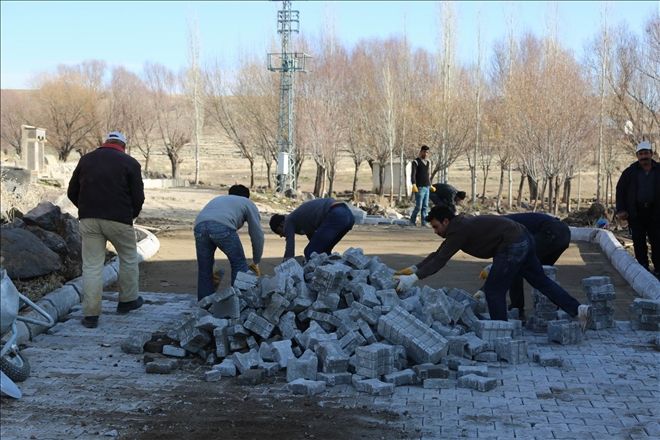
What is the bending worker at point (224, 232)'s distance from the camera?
8.30 metres

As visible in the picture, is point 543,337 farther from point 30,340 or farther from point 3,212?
point 3,212

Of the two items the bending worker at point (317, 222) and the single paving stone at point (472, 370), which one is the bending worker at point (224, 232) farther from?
the single paving stone at point (472, 370)

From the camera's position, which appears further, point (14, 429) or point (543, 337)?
point (543, 337)

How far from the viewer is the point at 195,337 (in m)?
7.11

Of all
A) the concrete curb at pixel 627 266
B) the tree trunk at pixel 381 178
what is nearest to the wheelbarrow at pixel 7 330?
the concrete curb at pixel 627 266

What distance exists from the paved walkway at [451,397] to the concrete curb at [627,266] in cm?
238

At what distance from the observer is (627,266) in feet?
38.5

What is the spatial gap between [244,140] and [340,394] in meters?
44.3

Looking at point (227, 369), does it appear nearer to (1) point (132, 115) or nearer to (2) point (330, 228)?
(2) point (330, 228)

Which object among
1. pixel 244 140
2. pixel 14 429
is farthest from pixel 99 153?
pixel 244 140

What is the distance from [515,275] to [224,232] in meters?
2.71

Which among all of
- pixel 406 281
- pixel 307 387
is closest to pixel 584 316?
pixel 406 281

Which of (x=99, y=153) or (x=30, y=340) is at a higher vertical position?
(x=99, y=153)

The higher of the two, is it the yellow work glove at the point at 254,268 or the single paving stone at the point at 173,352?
the yellow work glove at the point at 254,268
